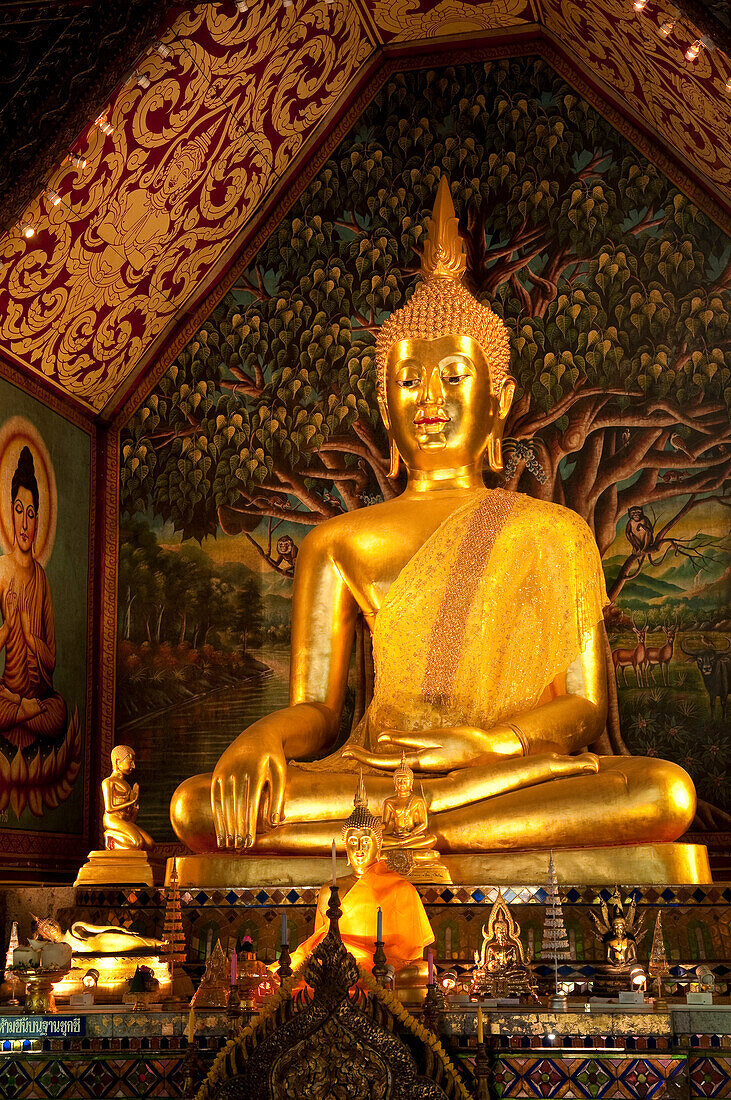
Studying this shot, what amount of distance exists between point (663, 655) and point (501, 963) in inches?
99.1

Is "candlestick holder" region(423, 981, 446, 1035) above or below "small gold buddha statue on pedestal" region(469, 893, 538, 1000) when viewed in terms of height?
below

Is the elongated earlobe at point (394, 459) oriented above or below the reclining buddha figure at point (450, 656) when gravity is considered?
above

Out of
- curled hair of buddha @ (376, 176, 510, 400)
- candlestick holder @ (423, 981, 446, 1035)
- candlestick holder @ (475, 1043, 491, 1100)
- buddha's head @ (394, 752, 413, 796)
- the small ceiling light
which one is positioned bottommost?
candlestick holder @ (475, 1043, 491, 1100)

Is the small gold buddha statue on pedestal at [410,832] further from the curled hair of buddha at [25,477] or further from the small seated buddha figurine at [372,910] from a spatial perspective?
the curled hair of buddha at [25,477]

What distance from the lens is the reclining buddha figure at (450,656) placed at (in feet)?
17.8

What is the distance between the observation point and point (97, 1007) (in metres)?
4.48

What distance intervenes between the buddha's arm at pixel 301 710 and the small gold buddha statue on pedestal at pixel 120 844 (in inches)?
14.2

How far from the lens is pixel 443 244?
691 centimetres

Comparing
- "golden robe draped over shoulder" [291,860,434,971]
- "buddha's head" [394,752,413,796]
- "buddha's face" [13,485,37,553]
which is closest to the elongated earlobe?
"buddha's face" [13,485,37,553]

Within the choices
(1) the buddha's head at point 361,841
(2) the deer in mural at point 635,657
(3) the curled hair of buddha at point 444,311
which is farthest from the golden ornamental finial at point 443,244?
(1) the buddha's head at point 361,841

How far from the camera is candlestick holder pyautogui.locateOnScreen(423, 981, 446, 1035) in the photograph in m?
3.74

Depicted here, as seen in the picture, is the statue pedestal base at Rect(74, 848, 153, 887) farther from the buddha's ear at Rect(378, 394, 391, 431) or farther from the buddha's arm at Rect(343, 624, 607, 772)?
the buddha's ear at Rect(378, 394, 391, 431)

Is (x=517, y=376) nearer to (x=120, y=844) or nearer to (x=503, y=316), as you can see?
(x=503, y=316)

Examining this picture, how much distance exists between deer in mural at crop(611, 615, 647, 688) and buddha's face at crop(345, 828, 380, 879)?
2.61 m
